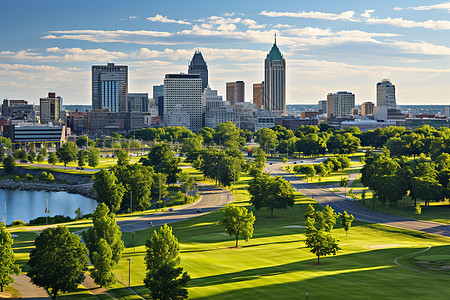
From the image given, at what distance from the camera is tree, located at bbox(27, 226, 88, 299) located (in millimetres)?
58188

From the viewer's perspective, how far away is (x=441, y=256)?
244 ft

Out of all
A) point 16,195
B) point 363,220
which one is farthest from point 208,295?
point 16,195

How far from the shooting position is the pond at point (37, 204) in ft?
419

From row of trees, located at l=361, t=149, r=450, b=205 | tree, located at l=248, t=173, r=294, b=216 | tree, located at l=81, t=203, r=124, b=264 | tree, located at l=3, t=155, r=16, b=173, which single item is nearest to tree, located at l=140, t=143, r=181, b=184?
tree, located at l=248, t=173, r=294, b=216

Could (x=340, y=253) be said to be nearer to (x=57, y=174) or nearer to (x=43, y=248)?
(x=43, y=248)

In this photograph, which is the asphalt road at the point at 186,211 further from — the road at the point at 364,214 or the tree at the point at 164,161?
the road at the point at 364,214

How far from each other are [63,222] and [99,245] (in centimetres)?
4957

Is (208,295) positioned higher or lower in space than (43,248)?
lower

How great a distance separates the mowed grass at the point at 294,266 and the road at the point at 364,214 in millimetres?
4754

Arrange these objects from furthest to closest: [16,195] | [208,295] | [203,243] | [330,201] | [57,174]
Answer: [57,174] < [16,195] < [330,201] < [203,243] < [208,295]

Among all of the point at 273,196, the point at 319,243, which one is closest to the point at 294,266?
the point at 319,243

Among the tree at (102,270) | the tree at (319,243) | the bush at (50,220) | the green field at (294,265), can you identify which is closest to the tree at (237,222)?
the green field at (294,265)

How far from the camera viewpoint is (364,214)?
112500mm

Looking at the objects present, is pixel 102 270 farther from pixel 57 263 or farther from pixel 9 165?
pixel 9 165
